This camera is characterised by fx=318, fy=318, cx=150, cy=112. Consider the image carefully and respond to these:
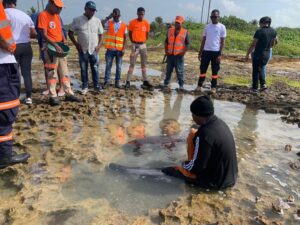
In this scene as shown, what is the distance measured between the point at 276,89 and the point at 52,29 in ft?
22.0

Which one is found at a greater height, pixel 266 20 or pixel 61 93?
pixel 266 20

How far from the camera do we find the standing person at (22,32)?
19.2ft

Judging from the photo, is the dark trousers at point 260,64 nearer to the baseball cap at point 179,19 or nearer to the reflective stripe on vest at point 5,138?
the baseball cap at point 179,19

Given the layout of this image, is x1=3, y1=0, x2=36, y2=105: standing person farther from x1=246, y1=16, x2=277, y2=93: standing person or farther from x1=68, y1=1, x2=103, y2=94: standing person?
x1=246, y1=16, x2=277, y2=93: standing person

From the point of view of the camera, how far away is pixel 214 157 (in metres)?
3.59

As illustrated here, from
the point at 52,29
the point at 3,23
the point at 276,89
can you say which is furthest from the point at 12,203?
the point at 276,89

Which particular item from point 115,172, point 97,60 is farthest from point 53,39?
point 115,172

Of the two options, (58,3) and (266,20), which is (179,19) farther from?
(58,3)

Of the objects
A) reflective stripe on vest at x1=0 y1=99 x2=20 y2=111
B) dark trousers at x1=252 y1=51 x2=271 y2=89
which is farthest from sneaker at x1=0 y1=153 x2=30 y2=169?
dark trousers at x1=252 y1=51 x2=271 y2=89

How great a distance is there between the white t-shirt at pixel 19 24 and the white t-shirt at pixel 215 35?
174 inches

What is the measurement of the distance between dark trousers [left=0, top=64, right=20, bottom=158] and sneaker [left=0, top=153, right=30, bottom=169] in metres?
0.05

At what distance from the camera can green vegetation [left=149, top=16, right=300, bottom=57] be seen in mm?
22316

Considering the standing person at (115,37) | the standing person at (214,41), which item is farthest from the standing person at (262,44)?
the standing person at (115,37)

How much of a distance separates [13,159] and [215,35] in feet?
19.7
